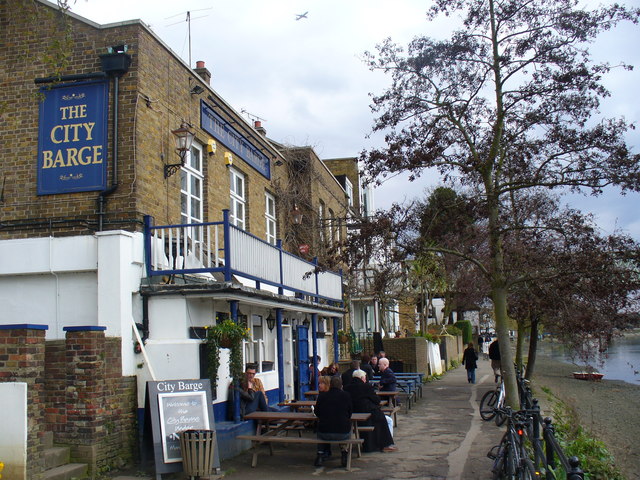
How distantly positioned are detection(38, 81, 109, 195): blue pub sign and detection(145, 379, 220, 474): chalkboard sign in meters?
3.60

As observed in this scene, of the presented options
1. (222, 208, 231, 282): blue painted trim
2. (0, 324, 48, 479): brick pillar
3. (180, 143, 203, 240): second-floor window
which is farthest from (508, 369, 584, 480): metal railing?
(180, 143, 203, 240): second-floor window

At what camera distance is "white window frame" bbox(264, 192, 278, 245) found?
17.7 m

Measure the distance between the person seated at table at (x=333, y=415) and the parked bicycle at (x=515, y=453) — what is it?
239 centimetres

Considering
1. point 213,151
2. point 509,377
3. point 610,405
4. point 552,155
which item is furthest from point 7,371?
point 610,405

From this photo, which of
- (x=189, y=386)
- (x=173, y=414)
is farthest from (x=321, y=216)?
(x=173, y=414)

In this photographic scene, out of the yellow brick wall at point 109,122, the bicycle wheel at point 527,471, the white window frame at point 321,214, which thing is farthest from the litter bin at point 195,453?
the white window frame at point 321,214

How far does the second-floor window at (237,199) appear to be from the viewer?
1504 centimetres

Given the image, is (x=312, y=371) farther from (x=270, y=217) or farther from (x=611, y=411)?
(x=611, y=411)

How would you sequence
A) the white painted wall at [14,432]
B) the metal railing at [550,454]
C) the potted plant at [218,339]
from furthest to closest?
the potted plant at [218,339], the white painted wall at [14,432], the metal railing at [550,454]

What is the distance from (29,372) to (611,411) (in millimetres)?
22394

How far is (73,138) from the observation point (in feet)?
35.3

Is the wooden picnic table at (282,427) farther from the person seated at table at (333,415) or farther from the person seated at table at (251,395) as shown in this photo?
the person seated at table at (251,395)

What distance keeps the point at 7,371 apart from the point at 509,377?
8.30 metres

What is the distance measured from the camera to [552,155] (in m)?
11.1
